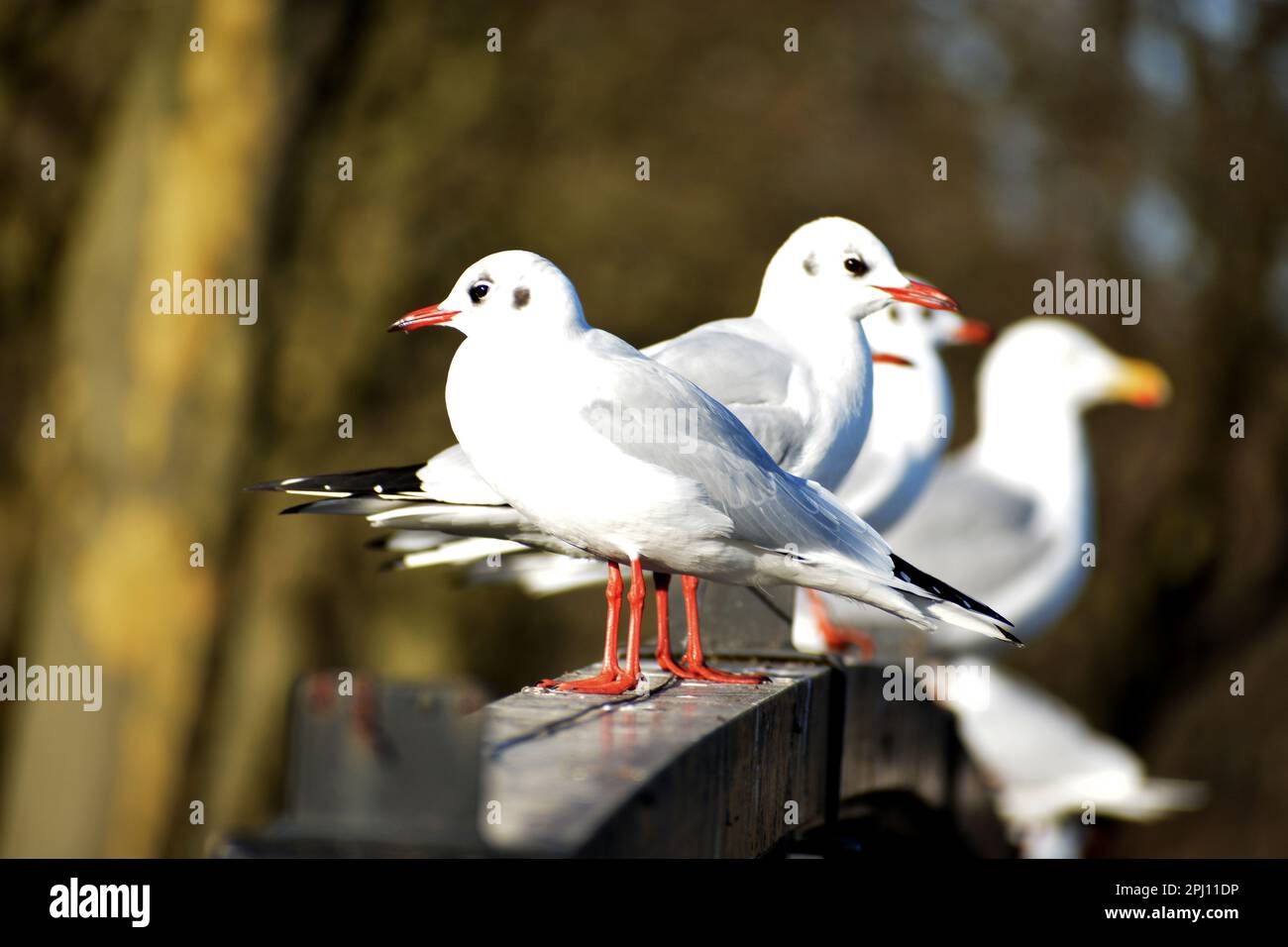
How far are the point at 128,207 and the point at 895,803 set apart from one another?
17.5 ft

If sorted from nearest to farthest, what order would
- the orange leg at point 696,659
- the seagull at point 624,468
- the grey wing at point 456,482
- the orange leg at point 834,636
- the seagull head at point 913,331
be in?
the seagull at point 624,468 → the orange leg at point 696,659 → the grey wing at point 456,482 → the orange leg at point 834,636 → the seagull head at point 913,331

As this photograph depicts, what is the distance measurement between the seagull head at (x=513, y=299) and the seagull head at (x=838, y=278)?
3.55 feet

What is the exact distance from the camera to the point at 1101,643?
36.5ft

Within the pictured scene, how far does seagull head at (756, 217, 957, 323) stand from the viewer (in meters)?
4.58

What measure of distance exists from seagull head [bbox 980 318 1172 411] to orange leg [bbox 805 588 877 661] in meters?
2.48

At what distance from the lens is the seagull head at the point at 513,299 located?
3621mm

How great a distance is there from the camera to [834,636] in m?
5.86

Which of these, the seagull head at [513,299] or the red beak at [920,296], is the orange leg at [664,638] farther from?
the red beak at [920,296]

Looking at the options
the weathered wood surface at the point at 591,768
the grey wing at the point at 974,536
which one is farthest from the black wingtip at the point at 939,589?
the grey wing at the point at 974,536

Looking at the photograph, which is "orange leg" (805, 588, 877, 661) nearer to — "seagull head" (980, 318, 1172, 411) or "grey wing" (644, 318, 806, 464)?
"grey wing" (644, 318, 806, 464)

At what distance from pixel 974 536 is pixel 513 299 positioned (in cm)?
428

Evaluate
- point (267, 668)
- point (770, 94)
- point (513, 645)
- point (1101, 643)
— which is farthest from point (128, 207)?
point (1101, 643)

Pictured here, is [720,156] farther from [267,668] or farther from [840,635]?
[840,635]

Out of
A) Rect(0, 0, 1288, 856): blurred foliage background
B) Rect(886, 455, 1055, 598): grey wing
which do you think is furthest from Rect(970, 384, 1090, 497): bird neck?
Rect(0, 0, 1288, 856): blurred foliage background
